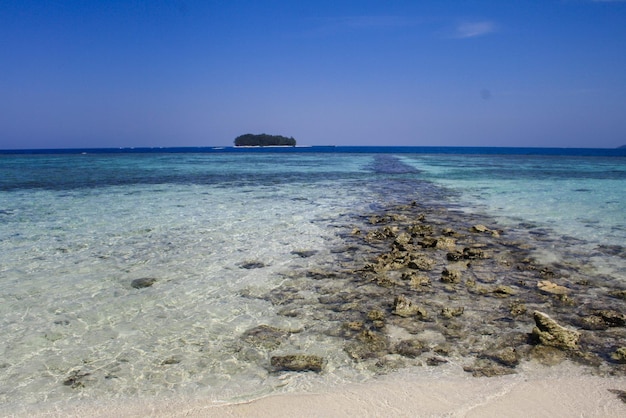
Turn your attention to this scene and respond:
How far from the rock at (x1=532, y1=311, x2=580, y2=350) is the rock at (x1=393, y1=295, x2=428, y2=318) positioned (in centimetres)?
127

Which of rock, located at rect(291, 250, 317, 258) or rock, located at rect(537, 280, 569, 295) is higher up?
rock, located at rect(291, 250, 317, 258)

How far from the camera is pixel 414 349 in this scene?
444 centimetres

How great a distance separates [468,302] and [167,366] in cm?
391

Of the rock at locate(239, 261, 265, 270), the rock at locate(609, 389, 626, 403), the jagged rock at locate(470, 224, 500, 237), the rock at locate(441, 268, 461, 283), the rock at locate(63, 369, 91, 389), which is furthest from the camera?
the jagged rock at locate(470, 224, 500, 237)

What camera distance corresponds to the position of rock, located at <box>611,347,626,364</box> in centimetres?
411

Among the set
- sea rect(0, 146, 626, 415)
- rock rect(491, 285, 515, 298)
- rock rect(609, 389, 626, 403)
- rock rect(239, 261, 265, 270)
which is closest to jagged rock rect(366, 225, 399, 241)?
sea rect(0, 146, 626, 415)

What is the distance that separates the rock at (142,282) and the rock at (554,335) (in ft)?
17.6

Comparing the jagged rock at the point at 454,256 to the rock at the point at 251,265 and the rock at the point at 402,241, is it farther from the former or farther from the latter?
the rock at the point at 251,265

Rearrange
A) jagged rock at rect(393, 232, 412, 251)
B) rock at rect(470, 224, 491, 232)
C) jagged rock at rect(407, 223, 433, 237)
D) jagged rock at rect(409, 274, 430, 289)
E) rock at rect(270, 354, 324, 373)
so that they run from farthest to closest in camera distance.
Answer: rock at rect(470, 224, 491, 232) → jagged rock at rect(407, 223, 433, 237) → jagged rock at rect(393, 232, 412, 251) → jagged rock at rect(409, 274, 430, 289) → rock at rect(270, 354, 324, 373)

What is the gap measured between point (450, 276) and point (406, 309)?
1.62 meters

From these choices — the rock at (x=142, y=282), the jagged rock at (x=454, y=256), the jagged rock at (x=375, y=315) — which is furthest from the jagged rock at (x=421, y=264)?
the rock at (x=142, y=282)

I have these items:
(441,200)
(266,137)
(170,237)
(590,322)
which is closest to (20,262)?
(170,237)

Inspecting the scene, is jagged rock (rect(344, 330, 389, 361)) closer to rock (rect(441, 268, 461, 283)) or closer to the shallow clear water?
rock (rect(441, 268, 461, 283))

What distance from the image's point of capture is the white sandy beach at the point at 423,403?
3.37 metres
